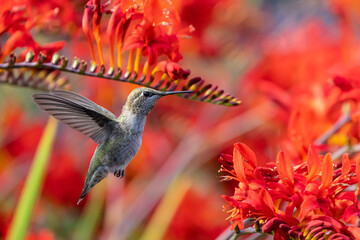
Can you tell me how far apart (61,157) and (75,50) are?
1.56 ft

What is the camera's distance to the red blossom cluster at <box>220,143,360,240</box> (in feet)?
2.85

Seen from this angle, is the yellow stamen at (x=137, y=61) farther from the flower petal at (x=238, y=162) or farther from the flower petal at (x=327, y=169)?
the flower petal at (x=327, y=169)

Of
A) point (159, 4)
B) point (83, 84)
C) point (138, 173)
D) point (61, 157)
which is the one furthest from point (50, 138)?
point (83, 84)

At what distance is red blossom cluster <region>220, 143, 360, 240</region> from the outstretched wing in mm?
276

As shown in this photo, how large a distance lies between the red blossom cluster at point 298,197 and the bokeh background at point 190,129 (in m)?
0.78

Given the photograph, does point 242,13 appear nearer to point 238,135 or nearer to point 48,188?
point 238,135

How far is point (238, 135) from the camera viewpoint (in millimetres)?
2238

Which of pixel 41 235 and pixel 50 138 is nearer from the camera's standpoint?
pixel 50 138

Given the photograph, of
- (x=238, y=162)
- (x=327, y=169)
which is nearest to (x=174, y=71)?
(x=238, y=162)

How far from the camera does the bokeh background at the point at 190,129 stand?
1943mm

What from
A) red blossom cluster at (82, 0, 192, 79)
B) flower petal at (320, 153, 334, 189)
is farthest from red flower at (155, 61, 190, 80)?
flower petal at (320, 153, 334, 189)

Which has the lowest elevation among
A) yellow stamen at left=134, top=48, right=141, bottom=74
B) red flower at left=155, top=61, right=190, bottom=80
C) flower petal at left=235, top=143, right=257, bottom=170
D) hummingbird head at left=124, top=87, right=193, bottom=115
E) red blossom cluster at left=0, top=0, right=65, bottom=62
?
flower petal at left=235, top=143, right=257, bottom=170

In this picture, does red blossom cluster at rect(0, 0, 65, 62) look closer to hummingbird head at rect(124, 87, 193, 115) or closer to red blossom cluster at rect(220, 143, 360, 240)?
hummingbird head at rect(124, 87, 193, 115)

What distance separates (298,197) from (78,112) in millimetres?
416
